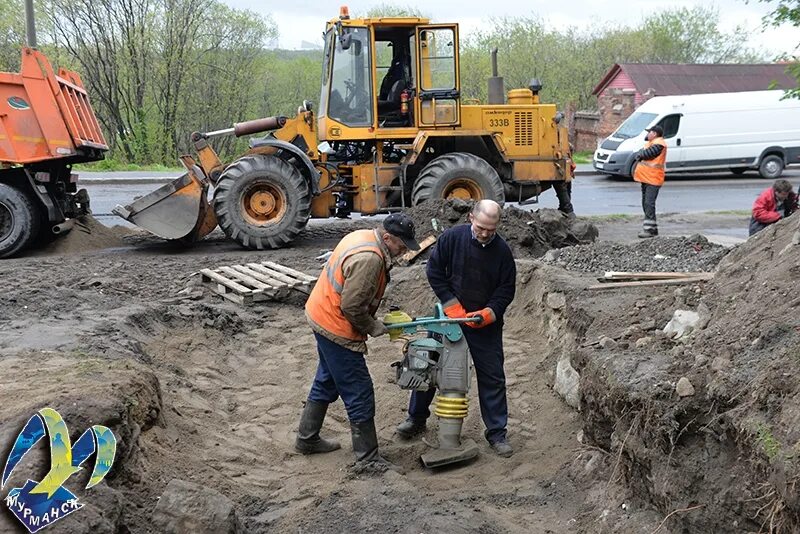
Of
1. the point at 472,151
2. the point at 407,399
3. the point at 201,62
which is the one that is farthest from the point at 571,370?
the point at 201,62

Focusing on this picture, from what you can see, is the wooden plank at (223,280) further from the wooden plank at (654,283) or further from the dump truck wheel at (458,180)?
the wooden plank at (654,283)

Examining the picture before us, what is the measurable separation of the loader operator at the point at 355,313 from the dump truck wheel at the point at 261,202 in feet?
21.8

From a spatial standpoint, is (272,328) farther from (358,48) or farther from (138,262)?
(358,48)

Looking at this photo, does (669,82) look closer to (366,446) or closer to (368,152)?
(368,152)

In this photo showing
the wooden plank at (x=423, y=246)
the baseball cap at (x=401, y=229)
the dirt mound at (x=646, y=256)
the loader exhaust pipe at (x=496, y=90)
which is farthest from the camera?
the loader exhaust pipe at (x=496, y=90)

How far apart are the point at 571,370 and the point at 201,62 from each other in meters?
27.0

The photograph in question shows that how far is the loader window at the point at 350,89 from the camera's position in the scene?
496 inches

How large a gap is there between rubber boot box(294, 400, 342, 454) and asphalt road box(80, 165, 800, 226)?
1055 cm

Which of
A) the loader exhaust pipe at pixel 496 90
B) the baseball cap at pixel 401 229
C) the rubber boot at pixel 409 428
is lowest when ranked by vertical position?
the rubber boot at pixel 409 428

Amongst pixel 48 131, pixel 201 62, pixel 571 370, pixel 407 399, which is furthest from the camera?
pixel 201 62

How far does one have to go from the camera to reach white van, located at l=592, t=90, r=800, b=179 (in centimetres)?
2317

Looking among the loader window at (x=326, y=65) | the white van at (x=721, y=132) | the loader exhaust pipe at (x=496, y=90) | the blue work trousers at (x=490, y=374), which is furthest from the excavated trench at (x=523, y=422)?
the white van at (x=721, y=132)

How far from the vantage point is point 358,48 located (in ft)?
41.1

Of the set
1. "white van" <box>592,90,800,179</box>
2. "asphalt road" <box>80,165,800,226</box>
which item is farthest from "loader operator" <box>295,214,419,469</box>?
"white van" <box>592,90,800,179</box>
